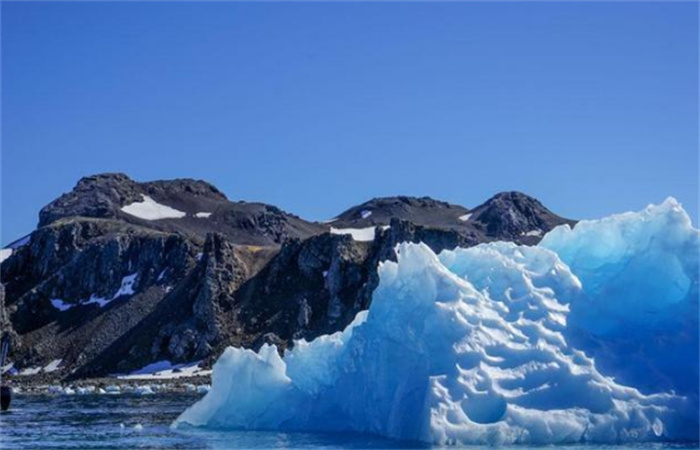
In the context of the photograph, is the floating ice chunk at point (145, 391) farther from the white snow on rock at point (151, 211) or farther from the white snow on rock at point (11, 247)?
the white snow on rock at point (151, 211)

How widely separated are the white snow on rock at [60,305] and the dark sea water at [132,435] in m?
78.1

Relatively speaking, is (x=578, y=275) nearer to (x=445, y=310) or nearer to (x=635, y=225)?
(x=635, y=225)

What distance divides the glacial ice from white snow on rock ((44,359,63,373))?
88.3 metres

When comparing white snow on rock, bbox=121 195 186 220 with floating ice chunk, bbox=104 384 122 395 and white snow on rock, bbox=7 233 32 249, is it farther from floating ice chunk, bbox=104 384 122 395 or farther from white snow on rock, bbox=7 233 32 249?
floating ice chunk, bbox=104 384 122 395

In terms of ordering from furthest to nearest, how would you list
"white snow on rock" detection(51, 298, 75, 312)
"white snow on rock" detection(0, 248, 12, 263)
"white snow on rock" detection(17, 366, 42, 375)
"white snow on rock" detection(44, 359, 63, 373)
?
"white snow on rock" detection(0, 248, 12, 263) < "white snow on rock" detection(51, 298, 75, 312) < "white snow on rock" detection(44, 359, 63, 373) < "white snow on rock" detection(17, 366, 42, 375)

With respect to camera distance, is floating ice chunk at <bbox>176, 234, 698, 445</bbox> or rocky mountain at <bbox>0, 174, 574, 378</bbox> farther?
rocky mountain at <bbox>0, 174, 574, 378</bbox>

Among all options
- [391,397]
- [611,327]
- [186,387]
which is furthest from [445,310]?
[186,387]

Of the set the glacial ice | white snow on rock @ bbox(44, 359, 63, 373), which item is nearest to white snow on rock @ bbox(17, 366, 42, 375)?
white snow on rock @ bbox(44, 359, 63, 373)

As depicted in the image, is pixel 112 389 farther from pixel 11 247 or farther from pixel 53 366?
pixel 11 247

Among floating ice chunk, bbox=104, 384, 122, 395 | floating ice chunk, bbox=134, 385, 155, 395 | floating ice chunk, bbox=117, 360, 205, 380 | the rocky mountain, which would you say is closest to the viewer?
floating ice chunk, bbox=134, 385, 155, 395

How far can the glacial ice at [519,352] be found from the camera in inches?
1235

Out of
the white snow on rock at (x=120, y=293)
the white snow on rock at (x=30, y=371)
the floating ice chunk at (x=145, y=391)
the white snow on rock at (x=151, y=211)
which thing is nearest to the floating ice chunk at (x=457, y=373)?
the floating ice chunk at (x=145, y=391)

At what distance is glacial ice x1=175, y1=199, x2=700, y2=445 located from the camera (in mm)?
31375

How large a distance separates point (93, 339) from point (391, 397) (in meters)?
98.4
